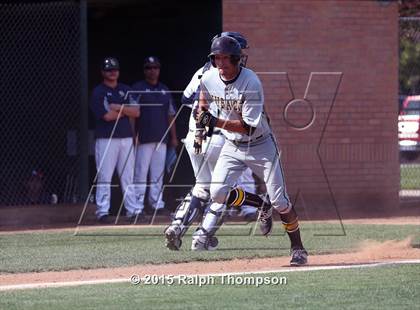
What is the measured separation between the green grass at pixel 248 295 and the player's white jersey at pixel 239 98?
1.61 meters

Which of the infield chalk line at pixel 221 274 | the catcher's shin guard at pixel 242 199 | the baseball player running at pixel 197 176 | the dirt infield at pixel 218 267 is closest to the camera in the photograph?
the infield chalk line at pixel 221 274

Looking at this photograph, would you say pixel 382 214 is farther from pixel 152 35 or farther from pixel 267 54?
pixel 152 35

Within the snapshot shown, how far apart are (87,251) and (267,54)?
5754 mm

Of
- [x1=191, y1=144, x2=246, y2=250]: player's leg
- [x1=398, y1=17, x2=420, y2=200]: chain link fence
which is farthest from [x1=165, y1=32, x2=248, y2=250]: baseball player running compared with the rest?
[x1=398, y1=17, x2=420, y2=200]: chain link fence

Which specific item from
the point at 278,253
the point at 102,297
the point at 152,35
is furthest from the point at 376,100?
the point at 102,297

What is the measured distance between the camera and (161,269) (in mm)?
9516

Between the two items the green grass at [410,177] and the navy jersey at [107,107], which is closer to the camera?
the navy jersey at [107,107]

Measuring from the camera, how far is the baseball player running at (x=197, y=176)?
10.8m

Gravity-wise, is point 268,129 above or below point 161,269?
above

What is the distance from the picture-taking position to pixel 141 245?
11477 mm

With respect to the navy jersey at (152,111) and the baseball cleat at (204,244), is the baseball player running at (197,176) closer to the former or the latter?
the baseball cleat at (204,244)

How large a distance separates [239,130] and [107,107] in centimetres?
545
